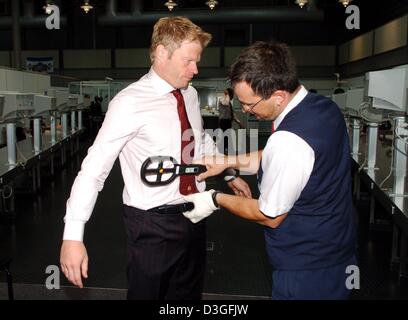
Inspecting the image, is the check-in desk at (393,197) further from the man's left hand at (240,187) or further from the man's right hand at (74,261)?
the man's right hand at (74,261)

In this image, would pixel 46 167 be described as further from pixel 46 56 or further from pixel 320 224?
pixel 46 56

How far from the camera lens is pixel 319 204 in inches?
46.8

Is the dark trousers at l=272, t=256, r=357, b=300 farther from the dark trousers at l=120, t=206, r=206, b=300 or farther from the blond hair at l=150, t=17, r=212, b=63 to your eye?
the blond hair at l=150, t=17, r=212, b=63

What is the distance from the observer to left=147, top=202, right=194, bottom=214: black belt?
1.46 metres

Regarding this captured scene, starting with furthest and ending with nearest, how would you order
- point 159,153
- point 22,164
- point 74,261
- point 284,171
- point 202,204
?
point 22,164, point 159,153, point 202,204, point 74,261, point 284,171

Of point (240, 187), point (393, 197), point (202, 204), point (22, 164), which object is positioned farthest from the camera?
point (22, 164)

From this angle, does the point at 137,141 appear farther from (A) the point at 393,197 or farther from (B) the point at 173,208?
(A) the point at 393,197

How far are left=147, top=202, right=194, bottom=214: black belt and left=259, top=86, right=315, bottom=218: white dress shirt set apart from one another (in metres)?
0.38

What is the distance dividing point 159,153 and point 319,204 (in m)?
0.58

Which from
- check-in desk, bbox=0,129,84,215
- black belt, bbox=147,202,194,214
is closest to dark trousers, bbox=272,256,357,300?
black belt, bbox=147,202,194,214

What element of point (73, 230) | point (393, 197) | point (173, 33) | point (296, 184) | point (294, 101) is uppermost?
point (173, 33)

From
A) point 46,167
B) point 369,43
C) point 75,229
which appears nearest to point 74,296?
point 75,229

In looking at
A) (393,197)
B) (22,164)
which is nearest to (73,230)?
(393,197)

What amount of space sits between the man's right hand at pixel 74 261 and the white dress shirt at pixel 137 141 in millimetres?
59
